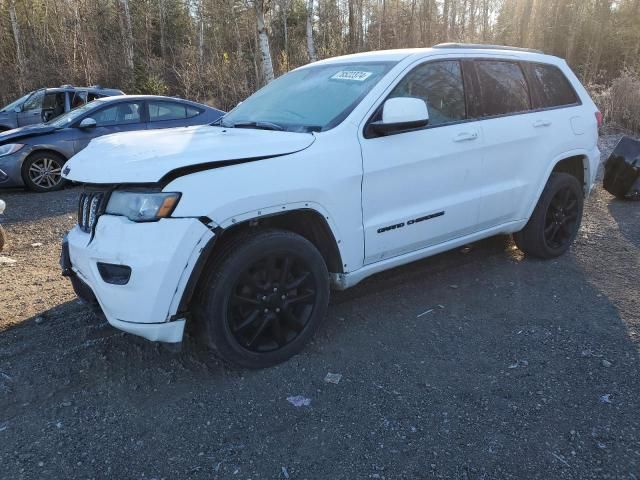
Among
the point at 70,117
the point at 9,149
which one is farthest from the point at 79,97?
the point at 9,149

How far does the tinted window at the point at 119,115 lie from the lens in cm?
905

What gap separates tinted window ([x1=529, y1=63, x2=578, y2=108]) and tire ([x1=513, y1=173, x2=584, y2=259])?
25.7 inches

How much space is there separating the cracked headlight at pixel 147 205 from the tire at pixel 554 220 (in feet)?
10.9

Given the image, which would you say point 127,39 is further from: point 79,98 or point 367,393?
point 367,393

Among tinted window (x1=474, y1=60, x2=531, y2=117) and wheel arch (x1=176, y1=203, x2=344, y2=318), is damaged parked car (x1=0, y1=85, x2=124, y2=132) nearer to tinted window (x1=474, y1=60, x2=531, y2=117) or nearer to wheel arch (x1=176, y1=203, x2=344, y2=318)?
tinted window (x1=474, y1=60, x2=531, y2=117)

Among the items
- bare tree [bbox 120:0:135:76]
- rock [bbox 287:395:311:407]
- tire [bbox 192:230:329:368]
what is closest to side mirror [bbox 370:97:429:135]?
tire [bbox 192:230:329:368]

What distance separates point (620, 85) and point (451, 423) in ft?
39.0

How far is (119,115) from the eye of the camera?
29.9 ft

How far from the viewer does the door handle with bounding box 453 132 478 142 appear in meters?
3.83

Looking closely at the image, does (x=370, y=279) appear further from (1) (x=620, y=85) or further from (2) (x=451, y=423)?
(1) (x=620, y=85)

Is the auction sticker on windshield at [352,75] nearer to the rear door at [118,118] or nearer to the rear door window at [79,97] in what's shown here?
the rear door at [118,118]

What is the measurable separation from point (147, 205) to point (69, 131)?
7.05m

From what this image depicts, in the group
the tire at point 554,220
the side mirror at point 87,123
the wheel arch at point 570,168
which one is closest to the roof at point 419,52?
the wheel arch at point 570,168

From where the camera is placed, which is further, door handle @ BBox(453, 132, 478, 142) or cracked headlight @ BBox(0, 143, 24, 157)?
cracked headlight @ BBox(0, 143, 24, 157)
